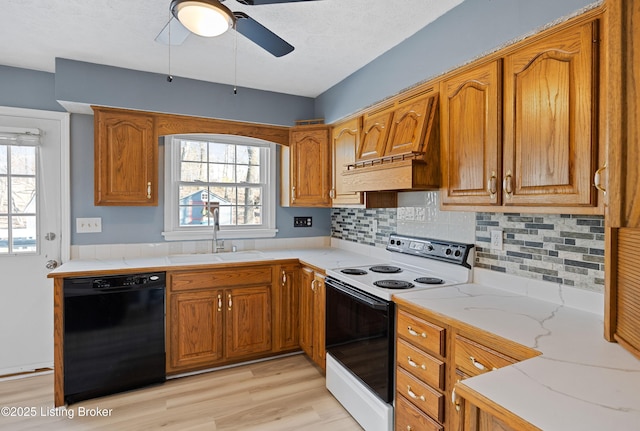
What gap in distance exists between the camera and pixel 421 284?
2104 millimetres

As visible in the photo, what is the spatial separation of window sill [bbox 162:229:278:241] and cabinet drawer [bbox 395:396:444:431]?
214 centimetres

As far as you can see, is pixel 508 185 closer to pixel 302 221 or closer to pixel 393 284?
pixel 393 284

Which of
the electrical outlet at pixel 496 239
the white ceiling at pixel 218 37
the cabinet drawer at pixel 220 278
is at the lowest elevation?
the cabinet drawer at pixel 220 278

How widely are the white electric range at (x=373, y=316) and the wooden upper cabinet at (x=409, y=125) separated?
2.29ft

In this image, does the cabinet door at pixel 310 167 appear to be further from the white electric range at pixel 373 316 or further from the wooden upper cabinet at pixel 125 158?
the wooden upper cabinet at pixel 125 158

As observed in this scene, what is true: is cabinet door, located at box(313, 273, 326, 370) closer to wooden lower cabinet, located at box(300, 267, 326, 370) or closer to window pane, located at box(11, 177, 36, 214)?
wooden lower cabinet, located at box(300, 267, 326, 370)

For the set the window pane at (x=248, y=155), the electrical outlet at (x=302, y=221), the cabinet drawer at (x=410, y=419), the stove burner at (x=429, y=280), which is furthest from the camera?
the electrical outlet at (x=302, y=221)

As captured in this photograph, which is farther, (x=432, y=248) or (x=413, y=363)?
(x=432, y=248)

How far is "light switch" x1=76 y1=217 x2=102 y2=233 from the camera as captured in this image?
2885 mm

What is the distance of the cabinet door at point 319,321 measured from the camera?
2660mm

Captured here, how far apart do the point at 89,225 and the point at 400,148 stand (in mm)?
2631

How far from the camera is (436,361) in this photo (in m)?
1.60

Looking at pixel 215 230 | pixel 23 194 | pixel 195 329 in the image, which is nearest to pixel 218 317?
pixel 195 329

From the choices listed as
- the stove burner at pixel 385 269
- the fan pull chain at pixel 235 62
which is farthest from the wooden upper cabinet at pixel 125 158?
the stove burner at pixel 385 269
